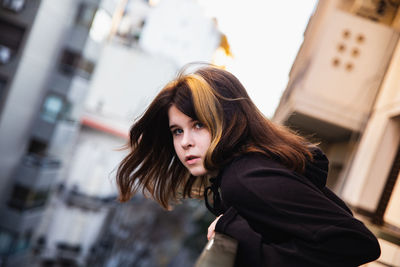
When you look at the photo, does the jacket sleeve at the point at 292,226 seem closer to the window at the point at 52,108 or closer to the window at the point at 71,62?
the window at the point at 52,108

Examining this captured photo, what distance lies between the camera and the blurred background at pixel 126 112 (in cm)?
552

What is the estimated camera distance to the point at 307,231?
1.51m

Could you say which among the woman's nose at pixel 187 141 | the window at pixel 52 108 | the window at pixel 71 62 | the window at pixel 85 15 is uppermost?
the window at pixel 85 15

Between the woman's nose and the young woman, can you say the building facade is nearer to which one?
the young woman

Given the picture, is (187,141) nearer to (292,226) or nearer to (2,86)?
(292,226)

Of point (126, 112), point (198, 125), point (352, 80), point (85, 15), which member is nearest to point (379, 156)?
point (352, 80)

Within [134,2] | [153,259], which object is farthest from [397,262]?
[134,2]

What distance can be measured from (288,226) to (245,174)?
0.86 ft

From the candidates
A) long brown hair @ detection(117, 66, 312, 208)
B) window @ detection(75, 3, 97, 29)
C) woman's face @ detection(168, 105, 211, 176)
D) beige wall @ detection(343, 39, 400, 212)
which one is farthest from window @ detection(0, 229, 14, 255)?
woman's face @ detection(168, 105, 211, 176)

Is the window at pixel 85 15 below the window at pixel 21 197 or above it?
above

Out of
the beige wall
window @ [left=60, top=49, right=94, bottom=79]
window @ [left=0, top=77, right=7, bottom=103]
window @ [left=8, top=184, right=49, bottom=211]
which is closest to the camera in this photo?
the beige wall

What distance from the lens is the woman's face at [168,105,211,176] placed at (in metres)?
2.13

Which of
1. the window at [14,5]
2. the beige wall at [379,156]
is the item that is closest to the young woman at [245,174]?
the beige wall at [379,156]

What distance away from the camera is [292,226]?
1531 mm
